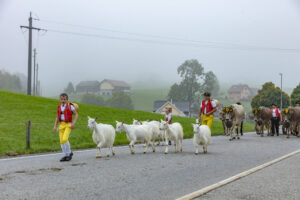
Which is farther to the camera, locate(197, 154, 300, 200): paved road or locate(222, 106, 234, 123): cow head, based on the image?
locate(222, 106, 234, 123): cow head

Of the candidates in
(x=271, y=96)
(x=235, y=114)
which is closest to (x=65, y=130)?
(x=235, y=114)

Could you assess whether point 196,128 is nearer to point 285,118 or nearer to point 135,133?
point 135,133

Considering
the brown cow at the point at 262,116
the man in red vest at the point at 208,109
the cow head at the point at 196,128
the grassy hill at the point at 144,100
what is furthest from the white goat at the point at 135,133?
the grassy hill at the point at 144,100

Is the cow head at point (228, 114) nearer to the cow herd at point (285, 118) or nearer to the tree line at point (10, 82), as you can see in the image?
the cow herd at point (285, 118)

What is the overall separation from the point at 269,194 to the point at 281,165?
409 cm

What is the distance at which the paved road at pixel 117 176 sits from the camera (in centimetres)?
656

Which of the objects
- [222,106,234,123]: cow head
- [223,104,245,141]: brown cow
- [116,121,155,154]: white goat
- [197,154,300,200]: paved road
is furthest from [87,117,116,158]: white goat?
[223,104,245,141]: brown cow

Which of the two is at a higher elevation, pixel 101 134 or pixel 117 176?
pixel 101 134

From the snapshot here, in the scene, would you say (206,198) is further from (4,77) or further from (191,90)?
(4,77)

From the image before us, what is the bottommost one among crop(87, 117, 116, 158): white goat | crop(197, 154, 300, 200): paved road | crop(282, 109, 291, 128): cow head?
crop(197, 154, 300, 200): paved road

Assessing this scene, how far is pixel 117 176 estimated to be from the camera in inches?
325

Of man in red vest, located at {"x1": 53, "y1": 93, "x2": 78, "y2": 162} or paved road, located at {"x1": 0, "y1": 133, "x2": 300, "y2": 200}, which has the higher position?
man in red vest, located at {"x1": 53, "y1": 93, "x2": 78, "y2": 162}

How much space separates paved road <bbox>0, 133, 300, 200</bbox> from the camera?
21.5ft

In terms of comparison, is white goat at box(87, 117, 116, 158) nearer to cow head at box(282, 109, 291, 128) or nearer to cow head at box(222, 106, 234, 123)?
cow head at box(222, 106, 234, 123)
